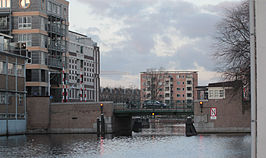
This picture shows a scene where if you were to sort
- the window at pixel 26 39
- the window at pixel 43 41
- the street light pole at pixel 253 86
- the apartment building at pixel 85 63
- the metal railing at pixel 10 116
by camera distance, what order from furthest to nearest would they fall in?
the apartment building at pixel 85 63 < the window at pixel 43 41 < the window at pixel 26 39 < the metal railing at pixel 10 116 < the street light pole at pixel 253 86

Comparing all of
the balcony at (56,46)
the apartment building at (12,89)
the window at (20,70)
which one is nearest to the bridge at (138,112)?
the apartment building at (12,89)

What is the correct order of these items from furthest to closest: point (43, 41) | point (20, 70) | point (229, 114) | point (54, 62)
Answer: point (54, 62) < point (43, 41) < point (20, 70) < point (229, 114)

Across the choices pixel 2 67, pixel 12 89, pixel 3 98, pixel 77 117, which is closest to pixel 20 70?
pixel 12 89

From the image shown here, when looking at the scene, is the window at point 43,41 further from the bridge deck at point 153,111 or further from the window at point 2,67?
the bridge deck at point 153,111

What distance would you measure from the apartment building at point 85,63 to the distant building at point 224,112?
241 ft

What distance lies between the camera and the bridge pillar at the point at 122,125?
62.8 m

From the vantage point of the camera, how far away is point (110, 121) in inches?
2381

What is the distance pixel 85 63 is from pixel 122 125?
7664cm

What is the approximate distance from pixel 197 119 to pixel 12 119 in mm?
22005

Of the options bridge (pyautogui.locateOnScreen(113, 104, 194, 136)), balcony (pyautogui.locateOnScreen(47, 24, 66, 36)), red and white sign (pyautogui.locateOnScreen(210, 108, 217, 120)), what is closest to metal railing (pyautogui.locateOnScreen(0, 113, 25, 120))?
bridge (pyautogui.locateOnScreen(113, 104, 194, 136))

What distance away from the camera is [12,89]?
56844 millimetres

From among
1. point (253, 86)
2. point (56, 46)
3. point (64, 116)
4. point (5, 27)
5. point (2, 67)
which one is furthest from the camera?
point (56, 46)

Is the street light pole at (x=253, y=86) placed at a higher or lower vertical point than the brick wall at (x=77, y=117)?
higher

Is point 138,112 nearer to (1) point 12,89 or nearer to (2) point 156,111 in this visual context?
(2) point 156,111
